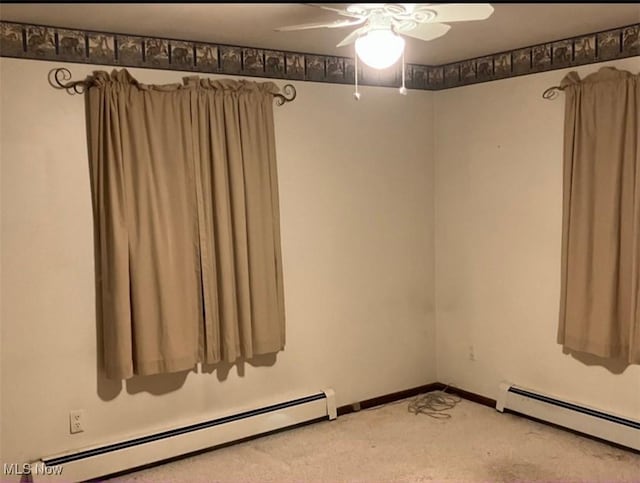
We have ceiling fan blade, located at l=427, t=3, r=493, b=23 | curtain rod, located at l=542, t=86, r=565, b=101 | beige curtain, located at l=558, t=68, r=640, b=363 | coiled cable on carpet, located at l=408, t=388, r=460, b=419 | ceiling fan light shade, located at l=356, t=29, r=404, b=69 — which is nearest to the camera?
ceiling fan blade, located at l=427, t=3, r=493, b=23

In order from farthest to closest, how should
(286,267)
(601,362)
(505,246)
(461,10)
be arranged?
(505,246) < (286,267) < (601,362) < (461,10)

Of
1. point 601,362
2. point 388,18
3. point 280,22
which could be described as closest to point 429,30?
point 388,18

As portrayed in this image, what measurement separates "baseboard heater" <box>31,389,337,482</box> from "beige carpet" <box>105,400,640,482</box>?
0.21 feet

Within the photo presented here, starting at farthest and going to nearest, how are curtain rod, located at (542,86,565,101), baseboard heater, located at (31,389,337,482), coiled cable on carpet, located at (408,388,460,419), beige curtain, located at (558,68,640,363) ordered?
coiled cable on carpet, located at (408,388,460,419) < curtain rod, located at (542,86,565,101) < beige curtain, located at (558,68,640,363) < baseboard heater, located at (31,389,337,482)

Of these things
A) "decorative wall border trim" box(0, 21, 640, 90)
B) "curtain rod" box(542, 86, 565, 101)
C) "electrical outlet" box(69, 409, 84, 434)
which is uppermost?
"decorative wall border trim" box(0, 21, 640, 90)

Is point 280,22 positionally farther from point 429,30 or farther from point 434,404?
point 434,404

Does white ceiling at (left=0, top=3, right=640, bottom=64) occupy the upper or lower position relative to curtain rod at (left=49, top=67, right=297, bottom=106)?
upper

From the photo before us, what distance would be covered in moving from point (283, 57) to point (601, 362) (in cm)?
268

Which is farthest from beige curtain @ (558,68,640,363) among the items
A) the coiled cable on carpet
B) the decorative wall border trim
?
the coiled cable on carpet

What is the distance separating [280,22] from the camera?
3.23 meters


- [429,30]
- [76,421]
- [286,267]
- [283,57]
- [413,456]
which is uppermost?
[283,57]

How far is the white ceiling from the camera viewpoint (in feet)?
9.69

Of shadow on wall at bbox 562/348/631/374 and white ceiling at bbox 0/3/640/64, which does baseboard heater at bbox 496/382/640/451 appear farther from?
white ceiling at bbox 0/3/640/64

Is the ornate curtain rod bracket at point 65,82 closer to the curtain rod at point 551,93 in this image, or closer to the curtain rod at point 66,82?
the curtain rod at point 66,82
